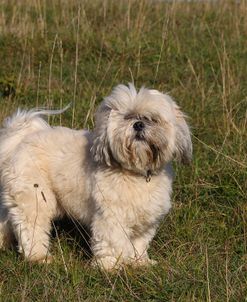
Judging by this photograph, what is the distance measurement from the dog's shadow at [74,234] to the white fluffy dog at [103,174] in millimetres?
160

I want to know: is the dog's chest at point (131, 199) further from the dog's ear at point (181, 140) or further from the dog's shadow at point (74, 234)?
the dog's shadow at point (74, 234)

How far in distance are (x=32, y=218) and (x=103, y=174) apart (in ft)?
2.10

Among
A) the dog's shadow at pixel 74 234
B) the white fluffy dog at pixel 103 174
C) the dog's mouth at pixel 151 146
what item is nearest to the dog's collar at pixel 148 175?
the white fluffy dog at pixel 103 174

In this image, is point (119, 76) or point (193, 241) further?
point (119, 76)

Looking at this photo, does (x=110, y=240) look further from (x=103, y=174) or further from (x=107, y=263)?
(x=103, y=174)

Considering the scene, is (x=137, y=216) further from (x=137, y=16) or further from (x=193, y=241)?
(x=137, y=16)

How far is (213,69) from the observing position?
28.5 feet

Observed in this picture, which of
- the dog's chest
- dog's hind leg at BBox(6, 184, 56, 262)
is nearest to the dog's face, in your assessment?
the dog's chest

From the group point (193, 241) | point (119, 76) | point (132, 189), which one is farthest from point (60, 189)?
point (119, 76)

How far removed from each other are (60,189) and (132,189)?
1.88 ft

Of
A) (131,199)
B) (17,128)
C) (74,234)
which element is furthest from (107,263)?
(17,128)

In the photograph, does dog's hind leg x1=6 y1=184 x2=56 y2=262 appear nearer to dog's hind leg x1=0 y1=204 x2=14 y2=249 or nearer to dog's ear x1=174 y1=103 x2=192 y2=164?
dog's hind leg x1=0 y1=204 x2=14 y2=249

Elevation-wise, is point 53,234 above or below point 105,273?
below

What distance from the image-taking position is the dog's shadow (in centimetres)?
549
